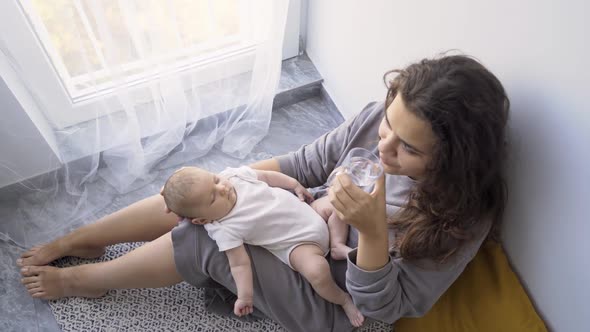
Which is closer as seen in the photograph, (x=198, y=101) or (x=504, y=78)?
(x=504, y=78)

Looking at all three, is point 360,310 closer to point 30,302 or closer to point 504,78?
point 504,78

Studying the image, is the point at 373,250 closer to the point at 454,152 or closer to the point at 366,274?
the point at 366,274

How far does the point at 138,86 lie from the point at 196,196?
1.86 ft

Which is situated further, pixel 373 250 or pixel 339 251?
pixel 339 251

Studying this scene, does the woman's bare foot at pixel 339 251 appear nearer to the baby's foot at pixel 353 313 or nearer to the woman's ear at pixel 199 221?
the baby's foot at pixel 353 313

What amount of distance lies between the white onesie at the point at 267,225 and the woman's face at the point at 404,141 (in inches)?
12.1

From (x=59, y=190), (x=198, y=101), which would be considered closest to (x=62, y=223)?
(x=59, y=190)

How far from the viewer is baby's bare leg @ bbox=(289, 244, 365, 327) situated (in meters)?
1.01

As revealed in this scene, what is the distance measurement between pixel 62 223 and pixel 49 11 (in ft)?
2.38

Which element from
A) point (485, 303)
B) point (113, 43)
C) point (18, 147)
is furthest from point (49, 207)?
point (485, 303)

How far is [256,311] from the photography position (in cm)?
117

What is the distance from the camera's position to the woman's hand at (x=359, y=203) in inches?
30.2

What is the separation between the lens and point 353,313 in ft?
3.37

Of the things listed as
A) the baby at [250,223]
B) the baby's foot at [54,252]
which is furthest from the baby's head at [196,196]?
the baby's foot at [54,252]
